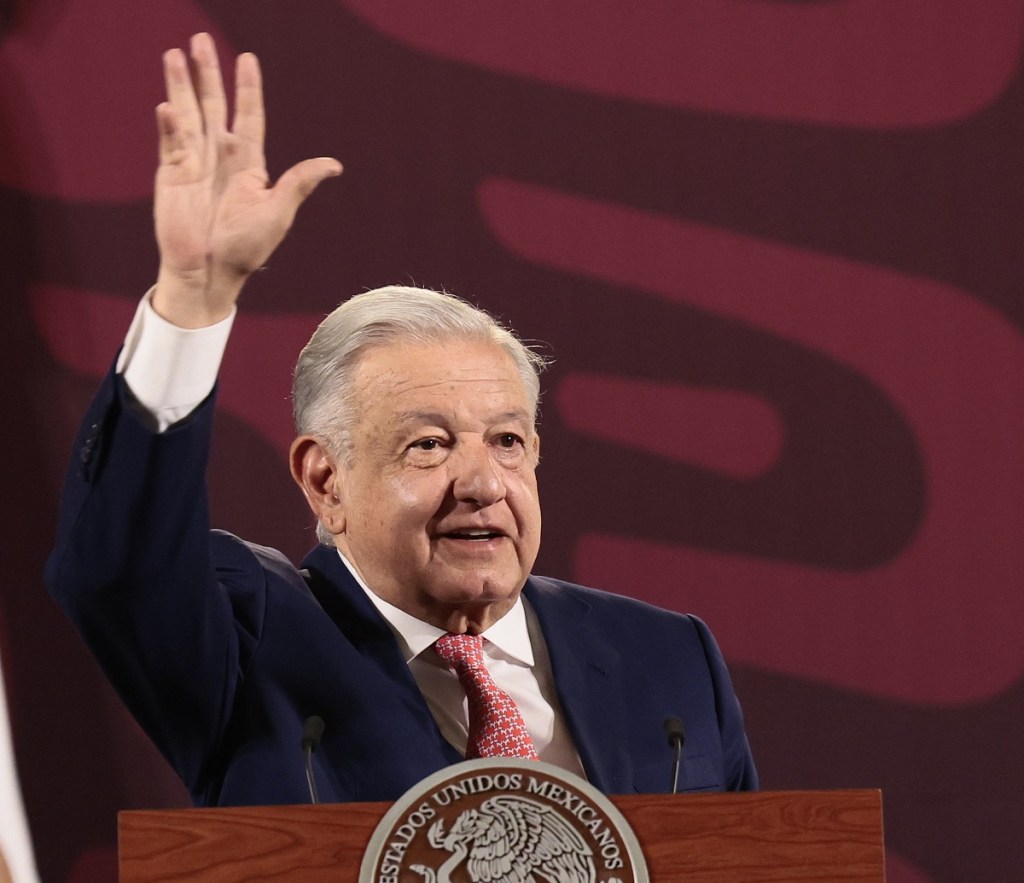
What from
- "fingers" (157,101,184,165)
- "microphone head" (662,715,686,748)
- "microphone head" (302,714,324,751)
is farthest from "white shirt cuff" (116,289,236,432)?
"microphone head" (662,715,686,748)

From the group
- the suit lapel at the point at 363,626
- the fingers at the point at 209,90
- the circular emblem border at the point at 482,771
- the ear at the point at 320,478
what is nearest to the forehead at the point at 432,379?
the ear at the point at 320,478

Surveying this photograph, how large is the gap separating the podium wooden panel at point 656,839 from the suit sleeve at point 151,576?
350mm

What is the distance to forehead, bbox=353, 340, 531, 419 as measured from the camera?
6.38ft

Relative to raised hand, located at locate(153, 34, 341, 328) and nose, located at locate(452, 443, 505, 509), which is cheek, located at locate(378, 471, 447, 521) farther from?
raised hand, located at locate(153, 34, 341, 328)

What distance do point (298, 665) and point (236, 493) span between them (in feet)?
3.63

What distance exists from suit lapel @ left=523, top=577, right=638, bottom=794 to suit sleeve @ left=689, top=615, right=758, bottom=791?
0.55 feet

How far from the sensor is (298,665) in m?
1.85

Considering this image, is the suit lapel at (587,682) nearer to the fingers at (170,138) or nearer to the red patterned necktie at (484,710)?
the red patterned necktie at (484,710)

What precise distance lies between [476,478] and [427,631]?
213mm

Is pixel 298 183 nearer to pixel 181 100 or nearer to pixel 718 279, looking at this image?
pixel 181 100

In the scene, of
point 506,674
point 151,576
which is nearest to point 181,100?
point 151,576

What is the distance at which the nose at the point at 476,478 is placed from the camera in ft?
6.27

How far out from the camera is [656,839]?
4.34 ft

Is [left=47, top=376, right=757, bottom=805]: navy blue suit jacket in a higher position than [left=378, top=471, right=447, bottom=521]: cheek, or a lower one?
lower
